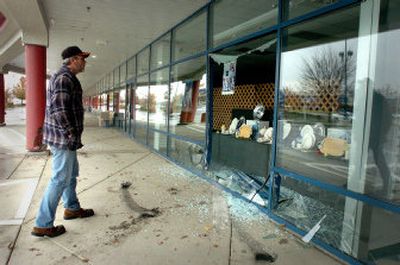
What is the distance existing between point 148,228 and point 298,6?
274 cm

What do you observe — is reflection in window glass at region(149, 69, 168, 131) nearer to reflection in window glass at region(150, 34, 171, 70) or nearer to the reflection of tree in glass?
reflection in window glass at region(150, 34, 171, 70)

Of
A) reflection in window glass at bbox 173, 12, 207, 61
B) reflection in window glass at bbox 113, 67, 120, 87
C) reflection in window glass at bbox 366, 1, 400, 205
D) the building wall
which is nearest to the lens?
reflection in window glass at bbox 366, 1, 400, 205

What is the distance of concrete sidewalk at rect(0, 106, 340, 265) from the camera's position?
246 cm

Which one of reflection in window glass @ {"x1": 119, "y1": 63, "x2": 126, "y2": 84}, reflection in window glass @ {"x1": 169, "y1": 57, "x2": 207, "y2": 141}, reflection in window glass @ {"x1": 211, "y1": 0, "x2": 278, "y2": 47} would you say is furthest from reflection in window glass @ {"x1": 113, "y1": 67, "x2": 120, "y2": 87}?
reflection in window glass @ {"x1": 211, "y1": 0, "x2": 278, "y2": 47}

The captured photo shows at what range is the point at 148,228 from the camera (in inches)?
118

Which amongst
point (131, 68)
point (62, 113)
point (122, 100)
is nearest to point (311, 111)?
point (62, 113)

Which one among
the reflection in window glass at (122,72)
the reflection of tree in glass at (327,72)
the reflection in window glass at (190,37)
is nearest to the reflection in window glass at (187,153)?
the reflection in window glass at (190,37)

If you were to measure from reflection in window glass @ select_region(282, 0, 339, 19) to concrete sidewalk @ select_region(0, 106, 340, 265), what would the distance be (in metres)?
2.18

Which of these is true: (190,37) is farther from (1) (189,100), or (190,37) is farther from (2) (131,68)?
(2) (131,68)

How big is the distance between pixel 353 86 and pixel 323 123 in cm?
77

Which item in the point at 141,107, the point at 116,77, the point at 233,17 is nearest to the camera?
the point at 233,17

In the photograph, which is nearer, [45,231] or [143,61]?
[45,231]

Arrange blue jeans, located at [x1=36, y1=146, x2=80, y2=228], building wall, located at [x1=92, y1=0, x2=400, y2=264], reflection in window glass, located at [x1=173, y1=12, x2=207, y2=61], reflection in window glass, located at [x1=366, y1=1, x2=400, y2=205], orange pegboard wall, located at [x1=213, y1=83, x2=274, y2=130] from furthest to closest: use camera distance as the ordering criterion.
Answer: orange pegboard wall, located at [x1=213, y1=83, x2=274, y2=130], reflection in window glass, located at [x1=173, y1=12, x2=207, y2=61], blue jeans, located at [x1=36, y1=146, x2=80, y2=228], building wall, located at [x1=92, y1=0, x2=400, y2=264], reflection in window glass, located at [x1=366, y1=1, x2=400, y2=205]

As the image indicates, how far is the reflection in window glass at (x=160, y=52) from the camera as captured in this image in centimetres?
691
